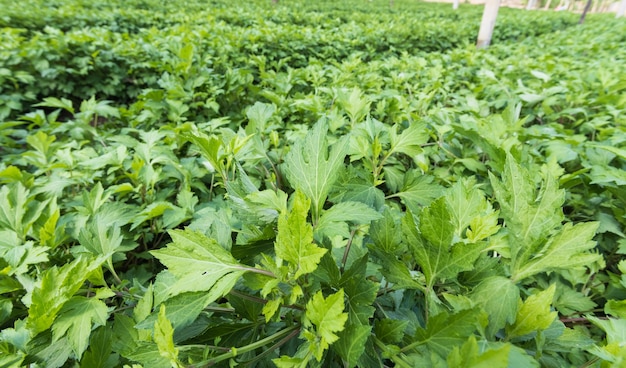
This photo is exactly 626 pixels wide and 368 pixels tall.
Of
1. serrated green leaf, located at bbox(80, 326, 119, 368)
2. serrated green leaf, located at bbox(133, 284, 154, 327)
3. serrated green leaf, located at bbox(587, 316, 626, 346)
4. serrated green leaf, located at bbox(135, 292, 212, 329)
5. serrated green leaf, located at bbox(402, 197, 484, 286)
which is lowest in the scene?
serrated green leaf, located at bbox(80, 326, 119, 368)

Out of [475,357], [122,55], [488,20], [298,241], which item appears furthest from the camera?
[488,20]

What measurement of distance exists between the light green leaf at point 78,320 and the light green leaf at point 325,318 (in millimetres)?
543

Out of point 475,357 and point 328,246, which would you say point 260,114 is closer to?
point 328,246

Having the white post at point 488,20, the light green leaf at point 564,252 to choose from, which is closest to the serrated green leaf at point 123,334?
the light green leaf at point 564,252

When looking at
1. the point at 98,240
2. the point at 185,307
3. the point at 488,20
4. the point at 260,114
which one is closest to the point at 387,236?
the point at 185,307

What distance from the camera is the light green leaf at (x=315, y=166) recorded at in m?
0.83

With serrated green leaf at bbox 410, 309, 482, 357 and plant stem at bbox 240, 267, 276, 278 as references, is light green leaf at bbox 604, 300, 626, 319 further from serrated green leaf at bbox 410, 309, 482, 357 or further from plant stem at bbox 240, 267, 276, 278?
plant stem at bbox 240, 267, 276, 278

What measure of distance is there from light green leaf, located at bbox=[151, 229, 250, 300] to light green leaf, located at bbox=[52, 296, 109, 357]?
0.94 feet

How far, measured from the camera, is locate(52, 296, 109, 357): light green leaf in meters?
0.76

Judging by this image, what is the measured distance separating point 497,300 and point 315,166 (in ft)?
1.69

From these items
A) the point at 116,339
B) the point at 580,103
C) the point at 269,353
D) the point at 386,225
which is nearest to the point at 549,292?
the point at 386,225

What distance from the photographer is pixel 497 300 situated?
69 cm

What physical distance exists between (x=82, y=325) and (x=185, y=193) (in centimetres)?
71

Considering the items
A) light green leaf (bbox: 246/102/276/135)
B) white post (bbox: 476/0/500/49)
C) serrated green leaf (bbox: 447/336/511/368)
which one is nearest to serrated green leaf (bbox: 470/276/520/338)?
serrated green leaf (bbox: 447/336/511/368)
